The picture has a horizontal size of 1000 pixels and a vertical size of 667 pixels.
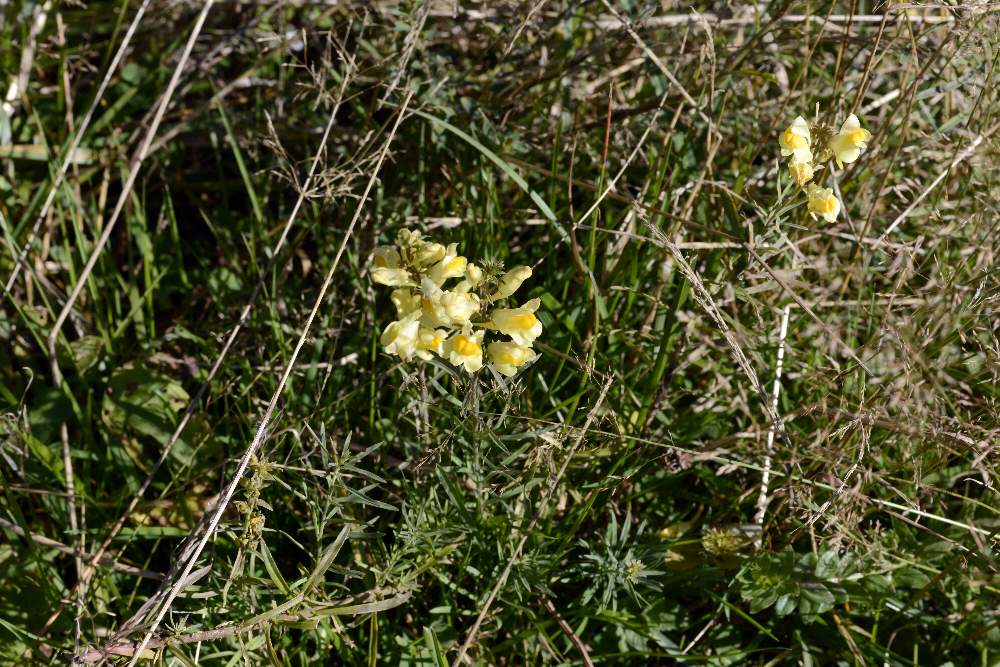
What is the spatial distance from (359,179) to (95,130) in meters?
0.85

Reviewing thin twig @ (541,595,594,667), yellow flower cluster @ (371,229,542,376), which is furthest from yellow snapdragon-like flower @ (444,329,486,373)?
thin twig @ (541,595,594,667)

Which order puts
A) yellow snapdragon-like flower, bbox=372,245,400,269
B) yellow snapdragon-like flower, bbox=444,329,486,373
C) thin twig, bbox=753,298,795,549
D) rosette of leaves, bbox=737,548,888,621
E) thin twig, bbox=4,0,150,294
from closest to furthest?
1. yellow snapdragon-like flower, bbox=444,329,486,373
2. yellow snapdragon-like flower, bbox=372,245,400,269
3. rosette of leaves, bbox=737,548,888,621
4. thin twig, bbox=753,298,795,549
5. thin twig, bbox=4,0,150,294

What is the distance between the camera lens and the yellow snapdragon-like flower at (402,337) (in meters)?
1.53

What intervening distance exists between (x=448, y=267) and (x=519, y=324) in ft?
0.53

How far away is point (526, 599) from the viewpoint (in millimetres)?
1916

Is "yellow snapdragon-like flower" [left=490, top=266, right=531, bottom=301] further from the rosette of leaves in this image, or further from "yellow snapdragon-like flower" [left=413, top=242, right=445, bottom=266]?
the rosette of leaves

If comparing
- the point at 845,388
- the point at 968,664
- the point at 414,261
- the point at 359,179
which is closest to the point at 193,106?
the point at 359,179

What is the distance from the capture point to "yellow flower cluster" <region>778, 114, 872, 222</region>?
1.69 meters

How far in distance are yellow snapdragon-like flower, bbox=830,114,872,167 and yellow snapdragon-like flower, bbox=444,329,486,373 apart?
0.84 metres

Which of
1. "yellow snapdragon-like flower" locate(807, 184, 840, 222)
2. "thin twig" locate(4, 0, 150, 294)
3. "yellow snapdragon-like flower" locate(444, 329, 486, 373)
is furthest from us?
"thin twig" locate(4, 0, 150, 294)

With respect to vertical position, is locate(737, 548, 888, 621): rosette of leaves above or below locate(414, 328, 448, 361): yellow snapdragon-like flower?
below

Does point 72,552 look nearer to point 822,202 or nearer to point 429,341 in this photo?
point 429,341

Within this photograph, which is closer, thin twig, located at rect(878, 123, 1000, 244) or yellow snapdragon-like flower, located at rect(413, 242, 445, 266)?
yellow snapdragon-like flower, located at rect(413, 242, 445, 266)

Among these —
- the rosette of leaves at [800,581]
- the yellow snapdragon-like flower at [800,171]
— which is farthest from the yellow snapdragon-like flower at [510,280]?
the rosette of leaves at [800,581]
